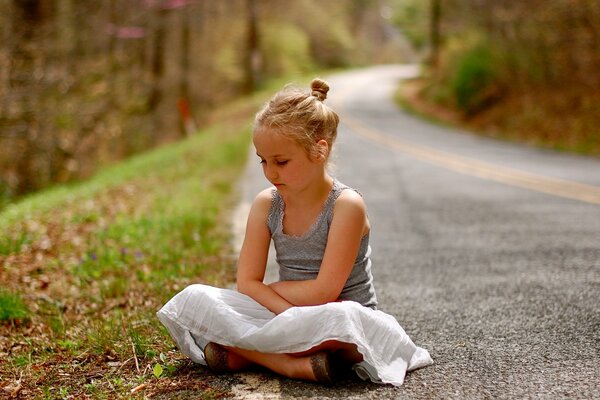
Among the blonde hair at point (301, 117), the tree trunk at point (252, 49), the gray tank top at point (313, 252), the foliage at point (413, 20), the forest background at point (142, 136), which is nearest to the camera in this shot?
the blonde hair at point (301, 117)

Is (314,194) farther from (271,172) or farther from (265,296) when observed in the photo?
(265,296)

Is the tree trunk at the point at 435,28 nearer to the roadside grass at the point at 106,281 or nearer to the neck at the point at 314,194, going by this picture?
the roadside grass at the point at 106,281

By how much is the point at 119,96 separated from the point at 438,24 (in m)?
22.3

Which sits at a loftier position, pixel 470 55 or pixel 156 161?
pixel 470 55

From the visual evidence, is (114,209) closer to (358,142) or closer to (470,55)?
(358,142)

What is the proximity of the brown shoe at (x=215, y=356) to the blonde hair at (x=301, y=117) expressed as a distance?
0.98 m

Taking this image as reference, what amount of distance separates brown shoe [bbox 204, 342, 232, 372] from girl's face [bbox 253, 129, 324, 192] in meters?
0.79

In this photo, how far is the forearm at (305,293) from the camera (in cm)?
319

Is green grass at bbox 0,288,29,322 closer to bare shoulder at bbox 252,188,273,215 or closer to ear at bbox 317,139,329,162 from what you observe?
bare shoulder at bbox 252,188,273,215

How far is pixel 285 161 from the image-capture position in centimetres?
316

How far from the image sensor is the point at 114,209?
9.45 m

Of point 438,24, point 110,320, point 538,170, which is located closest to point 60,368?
point 110,320

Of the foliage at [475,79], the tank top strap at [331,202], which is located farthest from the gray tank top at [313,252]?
the foliage at [475,79]

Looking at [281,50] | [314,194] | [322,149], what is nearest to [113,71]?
[314,194]
